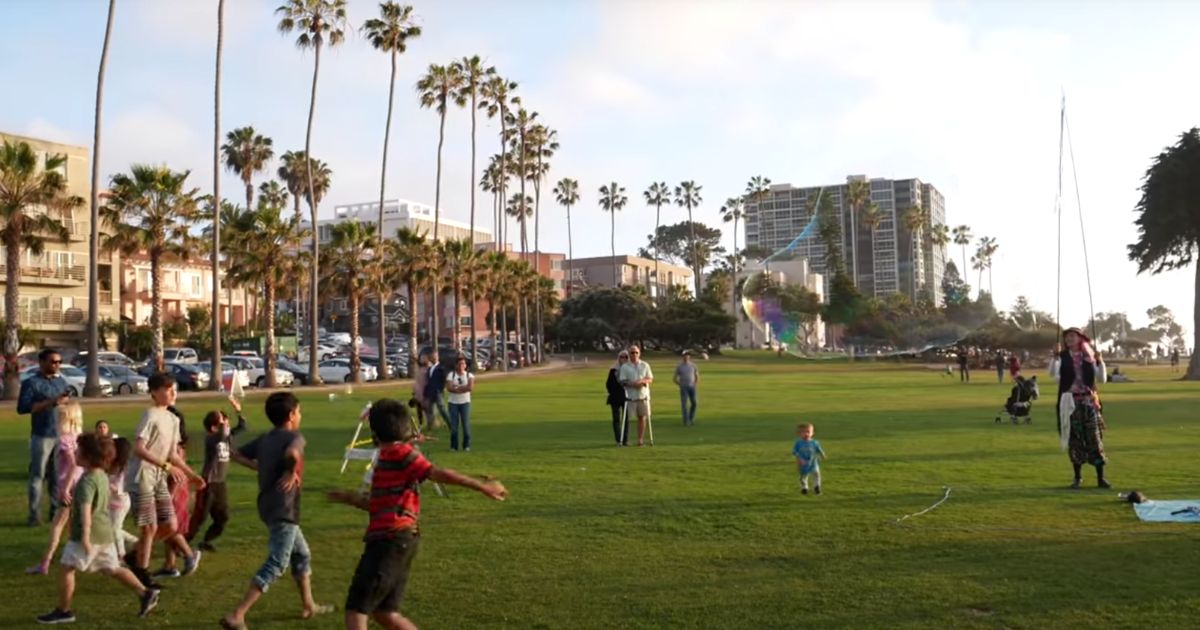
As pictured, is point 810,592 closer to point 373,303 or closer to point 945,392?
point 945,392

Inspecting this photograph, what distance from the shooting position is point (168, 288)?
76.6 m

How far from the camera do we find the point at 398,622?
5758 mm

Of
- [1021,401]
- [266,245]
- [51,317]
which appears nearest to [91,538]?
[1021,401]

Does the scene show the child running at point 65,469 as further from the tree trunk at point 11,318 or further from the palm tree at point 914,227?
the palm tree at point 914,227

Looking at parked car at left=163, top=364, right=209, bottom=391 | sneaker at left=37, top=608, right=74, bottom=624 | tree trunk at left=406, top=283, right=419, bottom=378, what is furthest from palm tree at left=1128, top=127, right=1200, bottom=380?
sneaker at left=37, top=608, right=74, bottom=624

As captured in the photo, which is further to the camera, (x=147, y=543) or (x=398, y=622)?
(x=147, y=543)

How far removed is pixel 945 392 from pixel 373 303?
9252 cm

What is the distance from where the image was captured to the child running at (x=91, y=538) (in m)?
7.16

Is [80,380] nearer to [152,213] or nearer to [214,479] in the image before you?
[152,213]

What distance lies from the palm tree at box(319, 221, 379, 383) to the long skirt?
155 ft

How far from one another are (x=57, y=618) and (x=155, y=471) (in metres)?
1.44

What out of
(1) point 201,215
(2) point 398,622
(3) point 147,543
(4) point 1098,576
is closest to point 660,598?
(2) point 398,622

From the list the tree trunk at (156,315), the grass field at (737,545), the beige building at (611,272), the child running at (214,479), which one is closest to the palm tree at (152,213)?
the tree trunk at (156,315)

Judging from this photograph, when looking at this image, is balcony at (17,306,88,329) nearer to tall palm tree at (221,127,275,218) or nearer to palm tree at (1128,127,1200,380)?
tall palm tree at (221,127,275,218)
